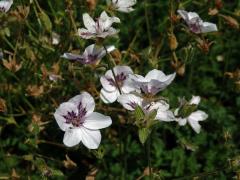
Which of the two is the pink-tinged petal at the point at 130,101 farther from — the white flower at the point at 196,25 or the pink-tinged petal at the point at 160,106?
the white flower at the point at 196,25

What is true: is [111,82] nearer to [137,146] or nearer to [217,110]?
[137,146]

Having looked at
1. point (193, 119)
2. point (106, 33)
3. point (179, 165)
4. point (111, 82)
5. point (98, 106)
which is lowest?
point (179, 165)

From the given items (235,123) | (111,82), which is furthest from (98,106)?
(235,123)

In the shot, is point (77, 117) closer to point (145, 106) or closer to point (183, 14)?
point (145, 106)

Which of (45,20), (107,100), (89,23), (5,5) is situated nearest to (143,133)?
(107,100)

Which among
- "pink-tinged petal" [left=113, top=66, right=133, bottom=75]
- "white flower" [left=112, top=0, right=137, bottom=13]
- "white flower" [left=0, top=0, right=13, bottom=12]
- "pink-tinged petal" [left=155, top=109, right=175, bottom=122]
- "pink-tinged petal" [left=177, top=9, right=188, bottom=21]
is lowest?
"pink-tinged petal" [left=155, top=109, right=175, bottom=122]

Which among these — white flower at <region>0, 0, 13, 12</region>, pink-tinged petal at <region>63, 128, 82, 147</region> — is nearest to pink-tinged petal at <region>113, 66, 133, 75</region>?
pink-tinged petal at <region>63, 128, 82, 147</region>

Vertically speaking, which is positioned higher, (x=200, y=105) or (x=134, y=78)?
(x=134, y=78)

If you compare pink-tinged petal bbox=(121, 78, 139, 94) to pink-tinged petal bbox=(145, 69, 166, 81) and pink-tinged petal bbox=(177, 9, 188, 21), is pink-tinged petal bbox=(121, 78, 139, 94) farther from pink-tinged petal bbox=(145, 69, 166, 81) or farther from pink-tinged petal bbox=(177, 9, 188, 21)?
pink-tinged petal bbox=(177, 9, 188, 21)
